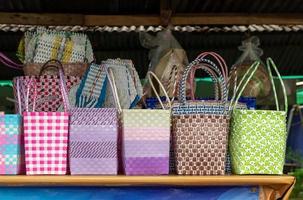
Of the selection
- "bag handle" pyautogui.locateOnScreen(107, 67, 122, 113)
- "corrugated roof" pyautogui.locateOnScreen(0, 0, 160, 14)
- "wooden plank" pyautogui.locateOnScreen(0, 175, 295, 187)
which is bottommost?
"wooden plank" pyautogui.locateOnScreen(0, 175, 295, 187)

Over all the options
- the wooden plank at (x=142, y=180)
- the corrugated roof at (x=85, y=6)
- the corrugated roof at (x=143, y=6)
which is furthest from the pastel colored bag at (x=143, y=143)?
the corrugated roof at (x=85, y=6)

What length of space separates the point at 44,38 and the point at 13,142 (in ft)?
2.90

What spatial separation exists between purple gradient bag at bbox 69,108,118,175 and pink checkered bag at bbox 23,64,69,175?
0.04 meters

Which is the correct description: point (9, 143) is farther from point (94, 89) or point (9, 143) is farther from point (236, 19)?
point (236, 19)

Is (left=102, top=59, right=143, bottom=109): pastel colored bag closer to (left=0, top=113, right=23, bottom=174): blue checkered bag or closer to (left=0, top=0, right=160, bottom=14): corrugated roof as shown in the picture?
(left=0, top=113, right=23, bottom=174): blue checkered bag

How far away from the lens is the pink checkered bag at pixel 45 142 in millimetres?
2275

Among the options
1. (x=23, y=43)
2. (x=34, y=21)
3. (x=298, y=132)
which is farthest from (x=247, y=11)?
(x=298, y=132)

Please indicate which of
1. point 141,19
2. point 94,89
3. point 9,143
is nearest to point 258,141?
point 94,89

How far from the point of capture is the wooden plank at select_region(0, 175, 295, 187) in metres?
2.25

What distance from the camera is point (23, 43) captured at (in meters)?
3.15

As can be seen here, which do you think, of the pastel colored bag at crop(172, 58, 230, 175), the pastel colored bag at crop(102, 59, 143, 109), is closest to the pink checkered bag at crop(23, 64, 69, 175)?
the pastel colored bag at crop(102, 59, 143, 109)

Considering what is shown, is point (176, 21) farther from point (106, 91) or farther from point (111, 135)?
point (111, 135)

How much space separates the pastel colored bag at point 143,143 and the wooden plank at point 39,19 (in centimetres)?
249

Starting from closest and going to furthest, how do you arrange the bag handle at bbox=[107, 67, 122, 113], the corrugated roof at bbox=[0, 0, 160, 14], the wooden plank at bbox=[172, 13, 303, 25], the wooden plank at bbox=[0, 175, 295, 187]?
the wooden plank at bbox=[0, 175, 295, 187] < the bag handle at bbox=[107, 67, 122, 113] < the corrugated roof at bbox=[0, 0, 160, 14] < the wooden plank at bbox=[172, 13, 303, 25]
